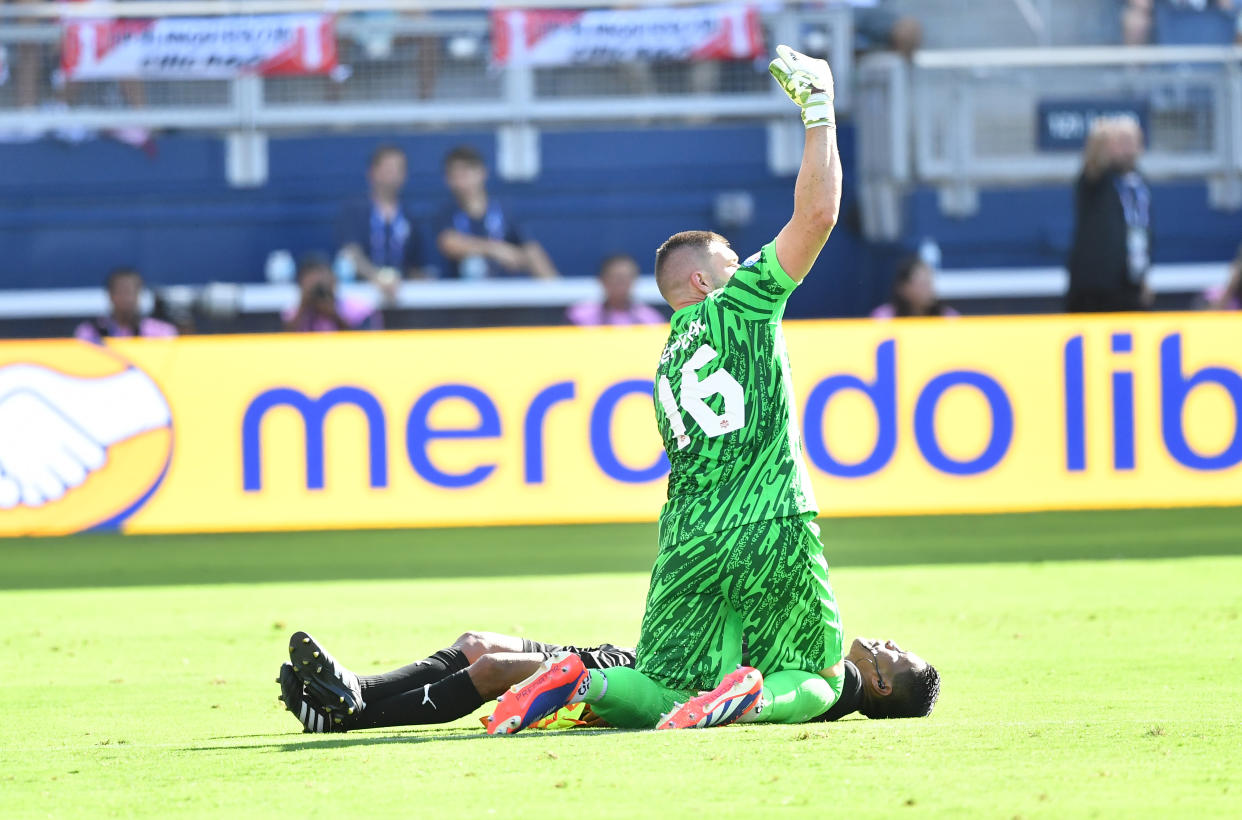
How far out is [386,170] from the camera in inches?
588

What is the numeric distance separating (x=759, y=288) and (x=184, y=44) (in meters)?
11.9

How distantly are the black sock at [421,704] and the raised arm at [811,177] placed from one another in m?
1.57

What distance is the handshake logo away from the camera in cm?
1183

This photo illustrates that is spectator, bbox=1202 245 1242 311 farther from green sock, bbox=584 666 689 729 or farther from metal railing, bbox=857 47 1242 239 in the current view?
green sock, bbox=584 666 689 729

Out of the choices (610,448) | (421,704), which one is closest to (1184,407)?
(610,448)

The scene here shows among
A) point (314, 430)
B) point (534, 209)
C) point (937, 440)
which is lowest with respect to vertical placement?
point (937, 440)

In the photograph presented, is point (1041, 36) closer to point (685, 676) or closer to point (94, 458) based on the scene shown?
point (94, 458)

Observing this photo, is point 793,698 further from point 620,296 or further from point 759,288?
point 620,296

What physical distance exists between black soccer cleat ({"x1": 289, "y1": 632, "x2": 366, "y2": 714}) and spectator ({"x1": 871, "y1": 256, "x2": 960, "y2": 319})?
892 centimetres

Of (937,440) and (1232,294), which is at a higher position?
(1232,294)

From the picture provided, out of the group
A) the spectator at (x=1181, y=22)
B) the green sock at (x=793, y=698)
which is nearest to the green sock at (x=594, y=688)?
the green sock at (x=793, y=698)

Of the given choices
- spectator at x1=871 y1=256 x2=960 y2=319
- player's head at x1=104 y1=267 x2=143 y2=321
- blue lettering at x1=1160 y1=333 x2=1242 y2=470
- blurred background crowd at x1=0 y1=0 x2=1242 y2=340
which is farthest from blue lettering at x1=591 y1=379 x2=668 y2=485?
player's head at x1=104 y1=267 x2=143 y2=321

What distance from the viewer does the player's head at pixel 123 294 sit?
14164 mm

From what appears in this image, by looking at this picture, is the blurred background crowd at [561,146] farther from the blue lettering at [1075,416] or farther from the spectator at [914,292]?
the blue lettering at [1075,416]
